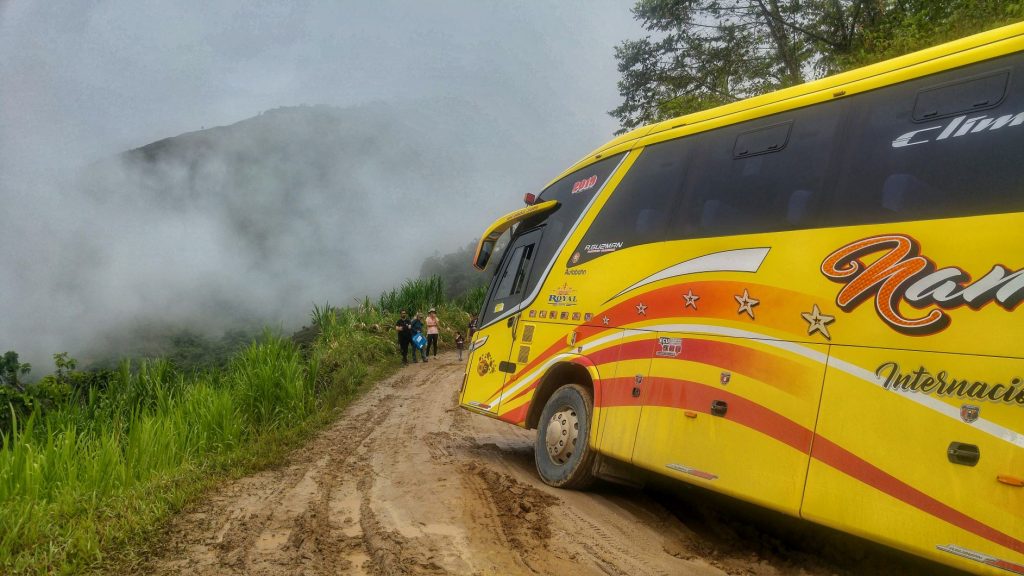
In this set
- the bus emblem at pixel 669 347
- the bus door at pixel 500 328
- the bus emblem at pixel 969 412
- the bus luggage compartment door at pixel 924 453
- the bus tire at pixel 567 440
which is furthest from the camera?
the bus door at pixel 500 328

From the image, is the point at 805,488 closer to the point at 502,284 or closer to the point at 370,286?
the point at 502,284

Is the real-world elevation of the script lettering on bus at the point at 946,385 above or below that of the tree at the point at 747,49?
below

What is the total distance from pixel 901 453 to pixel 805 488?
0.62 m

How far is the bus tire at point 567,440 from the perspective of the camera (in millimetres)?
6098

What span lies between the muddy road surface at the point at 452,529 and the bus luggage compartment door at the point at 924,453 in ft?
2.83

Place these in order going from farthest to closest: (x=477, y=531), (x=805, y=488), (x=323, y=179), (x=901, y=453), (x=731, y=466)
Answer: (x=323, y=179), (x=477, y=531), (x=731, y=466), (x=805, y=488), (x=901, y=453)

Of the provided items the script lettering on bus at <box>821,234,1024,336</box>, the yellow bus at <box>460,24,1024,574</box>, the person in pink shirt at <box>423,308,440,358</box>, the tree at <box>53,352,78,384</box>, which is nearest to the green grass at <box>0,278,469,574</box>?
the tree at <box>53,352,78,384</box>

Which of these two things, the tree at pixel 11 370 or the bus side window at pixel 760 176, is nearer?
the bus side window at pixel 760 176

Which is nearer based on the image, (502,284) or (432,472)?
(432,472)

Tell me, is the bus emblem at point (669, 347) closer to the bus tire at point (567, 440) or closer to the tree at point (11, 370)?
the bus tire at point (567, 440)

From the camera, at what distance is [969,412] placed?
3.19 metres

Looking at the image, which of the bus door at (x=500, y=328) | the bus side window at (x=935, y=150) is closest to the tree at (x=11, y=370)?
the bus door at (x=500, y=328)

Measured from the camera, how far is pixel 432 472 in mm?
6824

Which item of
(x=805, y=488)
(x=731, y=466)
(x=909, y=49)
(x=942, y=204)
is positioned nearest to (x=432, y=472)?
(x=731, y=466)
